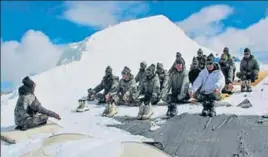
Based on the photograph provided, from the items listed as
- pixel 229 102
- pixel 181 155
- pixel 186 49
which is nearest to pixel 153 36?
pixel 186 49

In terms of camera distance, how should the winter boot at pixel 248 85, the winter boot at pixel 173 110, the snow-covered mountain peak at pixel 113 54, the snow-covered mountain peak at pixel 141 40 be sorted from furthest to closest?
1. the snow-covered mountain peak at pixel 141 40
2. the snow-covered mountain peak at pixel 113 54
3. the winter boot at pixel 248 85
4. the winter boot at pixel 173 110

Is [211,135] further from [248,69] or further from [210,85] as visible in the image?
[248,69]

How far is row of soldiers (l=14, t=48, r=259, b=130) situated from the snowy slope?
0.42 metres

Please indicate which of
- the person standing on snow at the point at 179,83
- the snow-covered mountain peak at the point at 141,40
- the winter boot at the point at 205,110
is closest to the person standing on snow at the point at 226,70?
the person standing on snow at the point at 179,83

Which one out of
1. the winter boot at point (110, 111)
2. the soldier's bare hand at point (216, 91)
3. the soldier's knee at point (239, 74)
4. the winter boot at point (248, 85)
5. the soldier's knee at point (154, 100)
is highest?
the soldier's knee at point (239, 74)

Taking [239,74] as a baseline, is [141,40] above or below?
above

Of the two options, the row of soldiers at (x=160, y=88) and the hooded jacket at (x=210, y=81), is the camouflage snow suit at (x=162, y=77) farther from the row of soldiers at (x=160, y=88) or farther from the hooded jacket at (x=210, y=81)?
the hooded jacket at (x=210, y=81)

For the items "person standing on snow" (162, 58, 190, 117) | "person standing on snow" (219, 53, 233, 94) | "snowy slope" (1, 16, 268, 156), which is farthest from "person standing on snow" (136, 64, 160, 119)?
"person standing on snow" (219, 53, 233, 94)

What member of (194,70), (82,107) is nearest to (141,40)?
(82,107)

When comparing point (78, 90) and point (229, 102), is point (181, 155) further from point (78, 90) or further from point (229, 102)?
point (78, 90)

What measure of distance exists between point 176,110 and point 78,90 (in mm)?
8196

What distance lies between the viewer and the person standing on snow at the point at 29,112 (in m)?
12.6

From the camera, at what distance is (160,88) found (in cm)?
1412

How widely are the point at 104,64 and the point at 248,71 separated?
9.14 metres
